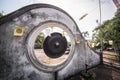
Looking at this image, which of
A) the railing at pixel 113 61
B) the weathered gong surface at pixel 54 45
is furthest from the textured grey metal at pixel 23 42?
the railing at pixel 113 61

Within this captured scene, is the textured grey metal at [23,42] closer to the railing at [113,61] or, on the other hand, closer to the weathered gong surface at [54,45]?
the weathered gong surface at [54,45]

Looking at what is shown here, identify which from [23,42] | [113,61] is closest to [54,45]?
[23,42]

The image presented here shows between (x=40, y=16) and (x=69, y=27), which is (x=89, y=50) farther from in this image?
(x=40, y=16)

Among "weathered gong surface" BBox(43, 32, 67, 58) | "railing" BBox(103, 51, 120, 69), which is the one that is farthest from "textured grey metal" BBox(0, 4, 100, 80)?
"railing" BBox(103, 51, 120, 69)

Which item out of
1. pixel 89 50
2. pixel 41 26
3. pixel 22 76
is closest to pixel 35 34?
pixel 41 26

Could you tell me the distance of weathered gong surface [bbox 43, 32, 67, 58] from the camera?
7027 mm

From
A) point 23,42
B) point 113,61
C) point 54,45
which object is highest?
point 23,42

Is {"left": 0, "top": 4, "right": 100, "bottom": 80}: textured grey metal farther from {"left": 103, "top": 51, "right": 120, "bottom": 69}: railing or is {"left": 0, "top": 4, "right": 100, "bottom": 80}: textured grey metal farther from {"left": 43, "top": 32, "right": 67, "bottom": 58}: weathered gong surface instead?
{"left": 103, "top": 51, "right": 120, "bottom": 69}: railing

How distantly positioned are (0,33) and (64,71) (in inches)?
165

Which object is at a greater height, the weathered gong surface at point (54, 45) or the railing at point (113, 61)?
the weathered gong surface at point (54, 45)

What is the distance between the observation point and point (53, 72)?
6871 millimetres

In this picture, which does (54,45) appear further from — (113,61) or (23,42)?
(113,61)

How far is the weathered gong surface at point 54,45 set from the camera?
703 cm

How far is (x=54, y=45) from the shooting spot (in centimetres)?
714
